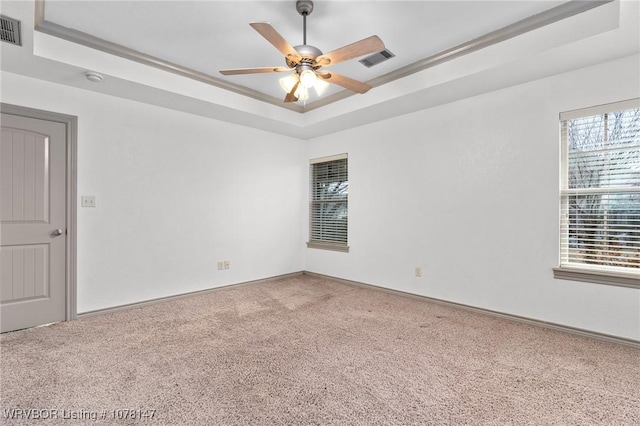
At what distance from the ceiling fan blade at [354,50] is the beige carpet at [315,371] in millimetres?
2278

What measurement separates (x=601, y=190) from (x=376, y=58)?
2.44 meters

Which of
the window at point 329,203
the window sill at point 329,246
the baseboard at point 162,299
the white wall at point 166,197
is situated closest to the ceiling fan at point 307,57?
the white wall at point 166,197

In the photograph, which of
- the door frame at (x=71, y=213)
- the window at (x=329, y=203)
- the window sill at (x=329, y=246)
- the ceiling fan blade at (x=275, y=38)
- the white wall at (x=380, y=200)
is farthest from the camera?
the window at (x=329, y=203)

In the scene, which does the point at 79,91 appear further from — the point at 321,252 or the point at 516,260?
the point at 516,260

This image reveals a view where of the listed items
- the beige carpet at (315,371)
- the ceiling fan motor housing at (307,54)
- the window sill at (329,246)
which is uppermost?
the ceiling fan motor housing at (307,54)

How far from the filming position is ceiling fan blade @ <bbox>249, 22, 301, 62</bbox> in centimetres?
193

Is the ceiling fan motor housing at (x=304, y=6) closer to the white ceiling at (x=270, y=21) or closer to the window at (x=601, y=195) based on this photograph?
the white ceiling at (x=270, y=21)

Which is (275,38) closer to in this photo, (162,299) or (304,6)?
(304,6)

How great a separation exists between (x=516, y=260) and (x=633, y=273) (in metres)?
0.86

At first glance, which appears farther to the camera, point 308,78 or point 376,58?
point 376,58

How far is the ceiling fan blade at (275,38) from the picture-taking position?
76.1 inches

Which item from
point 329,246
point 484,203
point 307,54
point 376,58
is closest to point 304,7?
point 307,54

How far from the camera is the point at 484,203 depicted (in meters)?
3.46

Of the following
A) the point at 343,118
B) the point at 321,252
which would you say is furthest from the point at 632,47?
the point at 321,252
